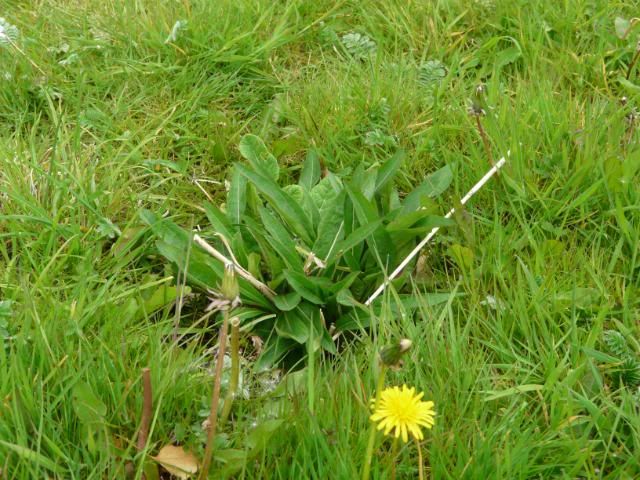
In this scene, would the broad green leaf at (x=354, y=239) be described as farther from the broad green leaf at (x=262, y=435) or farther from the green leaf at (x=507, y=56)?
the green leaf at (x=507, y=56)

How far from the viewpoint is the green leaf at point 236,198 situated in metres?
2.28

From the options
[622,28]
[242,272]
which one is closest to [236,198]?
[242,272]

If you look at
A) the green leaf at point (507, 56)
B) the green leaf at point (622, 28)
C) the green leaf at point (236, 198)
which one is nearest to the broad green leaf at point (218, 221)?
the green leaf at point (236, 198)

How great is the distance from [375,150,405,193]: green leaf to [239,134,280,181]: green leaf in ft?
0.99

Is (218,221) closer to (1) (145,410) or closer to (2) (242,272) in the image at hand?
(2) (242,272)

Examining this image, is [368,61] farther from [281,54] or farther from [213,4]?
[213,4]

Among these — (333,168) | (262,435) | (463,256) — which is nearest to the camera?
(262,435)

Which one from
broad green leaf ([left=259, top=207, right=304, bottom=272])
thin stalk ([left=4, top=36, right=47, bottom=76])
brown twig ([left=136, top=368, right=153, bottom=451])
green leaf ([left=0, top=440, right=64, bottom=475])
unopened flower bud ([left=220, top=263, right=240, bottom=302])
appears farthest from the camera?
thin stalk ([left=4, top=36, right=47, bottom=76])

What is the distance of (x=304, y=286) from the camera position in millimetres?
2080

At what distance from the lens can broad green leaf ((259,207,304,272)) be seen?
2127 mm

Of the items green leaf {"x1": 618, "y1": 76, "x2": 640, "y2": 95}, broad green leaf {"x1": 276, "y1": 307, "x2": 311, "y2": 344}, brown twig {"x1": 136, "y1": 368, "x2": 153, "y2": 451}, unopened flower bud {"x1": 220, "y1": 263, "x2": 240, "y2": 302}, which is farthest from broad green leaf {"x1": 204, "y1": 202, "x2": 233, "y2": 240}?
green leaf {"x1": 618, "y1": 76, "x2": 640, "y2": 95}

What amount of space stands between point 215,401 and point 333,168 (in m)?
1.30

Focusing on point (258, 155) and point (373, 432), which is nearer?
point (373, 432)

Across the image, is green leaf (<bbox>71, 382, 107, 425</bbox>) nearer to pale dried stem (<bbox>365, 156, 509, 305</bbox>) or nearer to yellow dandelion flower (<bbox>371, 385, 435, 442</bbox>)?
yellow dandelion flower (<bbox>371, 385, 435, 442</bbox>)
